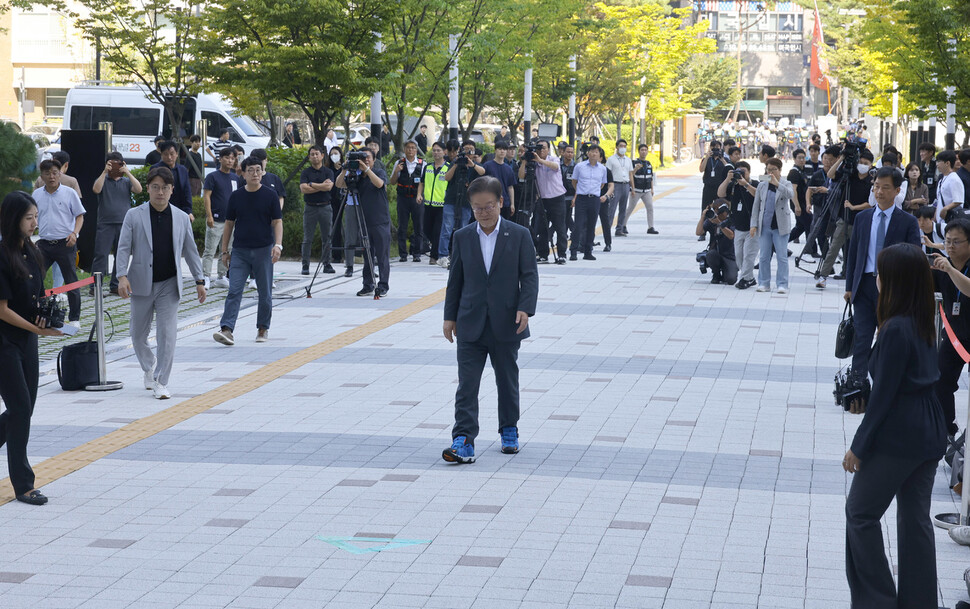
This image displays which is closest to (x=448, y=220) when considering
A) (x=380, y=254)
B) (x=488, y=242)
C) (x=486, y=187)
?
(x=380, y=254)

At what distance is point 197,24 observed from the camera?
2291 centimetres

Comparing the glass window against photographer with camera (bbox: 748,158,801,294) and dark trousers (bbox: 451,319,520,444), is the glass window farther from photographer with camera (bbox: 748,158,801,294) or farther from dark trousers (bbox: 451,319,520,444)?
dark trousers (bbox: 451,319,520,444)

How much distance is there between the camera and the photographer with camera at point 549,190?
18.9 metres

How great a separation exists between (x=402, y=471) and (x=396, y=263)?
12311 mm

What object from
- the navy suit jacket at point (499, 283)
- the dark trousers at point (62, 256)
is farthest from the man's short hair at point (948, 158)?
the dark trousers at point (62, 256)

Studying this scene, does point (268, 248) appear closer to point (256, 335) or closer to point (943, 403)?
point (256, 335)

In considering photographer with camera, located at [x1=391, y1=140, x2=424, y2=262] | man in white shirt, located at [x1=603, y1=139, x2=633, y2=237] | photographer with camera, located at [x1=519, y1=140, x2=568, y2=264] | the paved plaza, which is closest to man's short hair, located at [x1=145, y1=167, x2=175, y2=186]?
the paved plaza

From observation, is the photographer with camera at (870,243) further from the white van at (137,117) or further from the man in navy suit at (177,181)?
the white van at (137,117)

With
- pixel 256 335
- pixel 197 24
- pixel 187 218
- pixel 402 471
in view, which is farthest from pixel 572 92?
pixel 402 471

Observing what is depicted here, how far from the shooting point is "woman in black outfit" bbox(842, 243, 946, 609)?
4785 mm

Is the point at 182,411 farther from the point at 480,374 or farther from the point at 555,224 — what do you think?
the point at 555,224

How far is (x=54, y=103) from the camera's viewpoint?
65750 mm

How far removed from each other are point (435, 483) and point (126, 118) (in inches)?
1043

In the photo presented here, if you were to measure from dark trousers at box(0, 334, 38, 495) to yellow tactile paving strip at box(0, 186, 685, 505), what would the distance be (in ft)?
0.64
